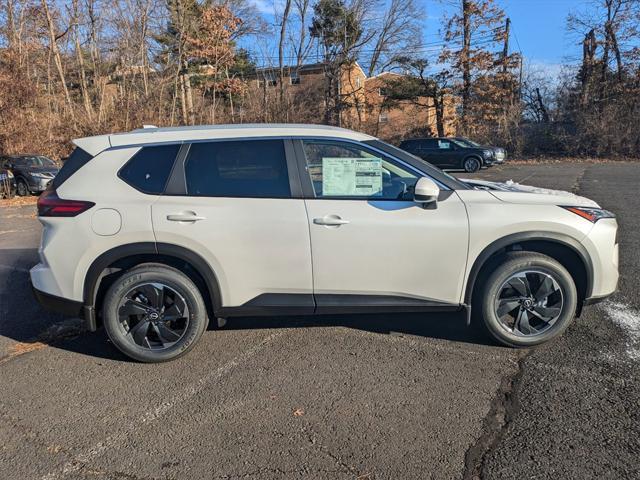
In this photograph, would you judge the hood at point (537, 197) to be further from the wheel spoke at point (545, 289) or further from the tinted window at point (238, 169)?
the tinted window at point (238, 169)

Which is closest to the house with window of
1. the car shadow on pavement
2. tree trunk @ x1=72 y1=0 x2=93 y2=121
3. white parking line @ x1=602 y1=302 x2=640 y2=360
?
tree trunk @ x1=72 y1=0 x2=93 y2=121

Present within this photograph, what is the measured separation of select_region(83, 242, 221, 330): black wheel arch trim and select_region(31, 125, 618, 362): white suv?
0.4 inches

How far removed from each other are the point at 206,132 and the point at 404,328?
2.40 m

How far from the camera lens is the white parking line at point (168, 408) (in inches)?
104

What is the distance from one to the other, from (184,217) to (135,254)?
0.48m

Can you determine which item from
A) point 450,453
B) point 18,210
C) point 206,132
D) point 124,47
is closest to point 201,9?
point 124,47

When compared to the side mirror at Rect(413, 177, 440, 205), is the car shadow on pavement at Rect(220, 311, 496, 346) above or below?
below

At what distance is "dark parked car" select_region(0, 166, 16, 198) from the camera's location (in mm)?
16734

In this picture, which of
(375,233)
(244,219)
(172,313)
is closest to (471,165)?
(375,233)

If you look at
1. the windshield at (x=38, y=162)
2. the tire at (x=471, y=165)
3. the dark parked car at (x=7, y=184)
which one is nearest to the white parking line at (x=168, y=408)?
the dark parked car at (x=7, y=184)

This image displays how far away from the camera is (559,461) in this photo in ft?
8.43

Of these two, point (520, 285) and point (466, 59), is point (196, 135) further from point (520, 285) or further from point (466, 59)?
point (466, 59)

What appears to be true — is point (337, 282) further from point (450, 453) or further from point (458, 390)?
point (450, 453)

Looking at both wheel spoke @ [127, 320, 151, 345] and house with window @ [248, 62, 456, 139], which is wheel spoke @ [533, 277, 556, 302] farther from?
house with window @ [248, 62, 456, 139]
